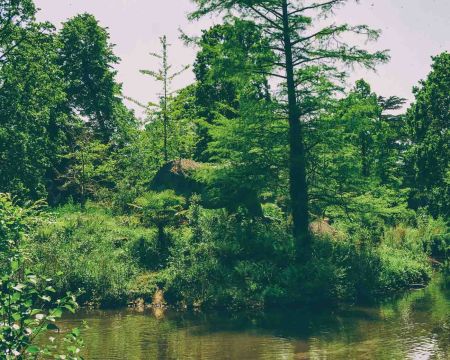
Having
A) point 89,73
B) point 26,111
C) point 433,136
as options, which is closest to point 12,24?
point 26,111

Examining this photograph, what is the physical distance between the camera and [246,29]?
1797 centimetres

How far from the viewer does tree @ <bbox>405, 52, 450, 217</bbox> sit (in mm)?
27381

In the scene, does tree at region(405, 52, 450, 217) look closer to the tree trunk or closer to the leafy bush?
the tree trunk

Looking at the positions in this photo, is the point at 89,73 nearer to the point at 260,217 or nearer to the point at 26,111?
the point at 26,111

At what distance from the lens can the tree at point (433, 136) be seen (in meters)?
27.4

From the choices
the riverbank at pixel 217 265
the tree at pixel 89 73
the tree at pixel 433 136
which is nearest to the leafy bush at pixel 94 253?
the riverbank at pixel 217 265

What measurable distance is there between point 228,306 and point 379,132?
809 inches

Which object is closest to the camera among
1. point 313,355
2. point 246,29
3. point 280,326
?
point 313,355

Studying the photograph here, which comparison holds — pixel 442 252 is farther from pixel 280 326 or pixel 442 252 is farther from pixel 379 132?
pixel 280 326

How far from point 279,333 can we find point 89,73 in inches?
1385

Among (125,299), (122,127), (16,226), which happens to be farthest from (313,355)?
(122,127)

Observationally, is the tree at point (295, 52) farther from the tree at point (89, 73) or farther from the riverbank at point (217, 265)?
the tree at point (89, 73)

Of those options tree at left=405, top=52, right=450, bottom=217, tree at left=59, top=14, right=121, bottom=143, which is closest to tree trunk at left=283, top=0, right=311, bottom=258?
tree at left=405, top=52, right=450, bottom=217

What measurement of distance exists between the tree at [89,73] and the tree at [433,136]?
23193mm
